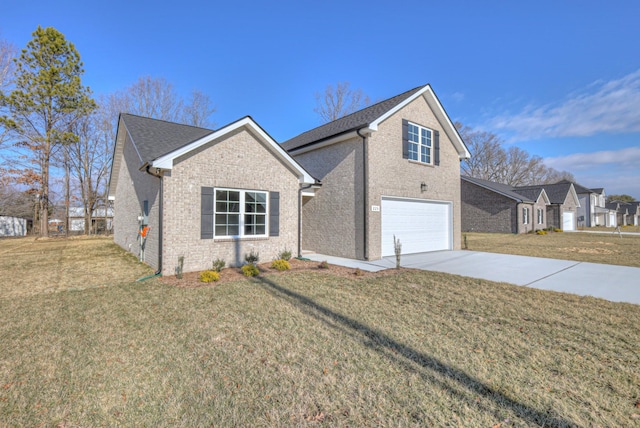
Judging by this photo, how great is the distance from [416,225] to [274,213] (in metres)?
6.30

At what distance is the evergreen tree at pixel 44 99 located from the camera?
19.4m

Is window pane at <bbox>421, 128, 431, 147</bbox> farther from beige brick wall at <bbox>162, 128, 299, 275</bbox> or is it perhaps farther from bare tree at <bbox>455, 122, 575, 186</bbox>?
bare tree at <bbox>455, 122, 575, 186</bbox>

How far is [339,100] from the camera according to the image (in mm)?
28469

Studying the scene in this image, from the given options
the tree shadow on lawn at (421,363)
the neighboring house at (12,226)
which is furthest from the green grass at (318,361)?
the neighboring house at (12,226)

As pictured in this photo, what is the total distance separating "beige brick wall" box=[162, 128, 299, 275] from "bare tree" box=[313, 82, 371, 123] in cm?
2000

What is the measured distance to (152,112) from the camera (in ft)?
86.5

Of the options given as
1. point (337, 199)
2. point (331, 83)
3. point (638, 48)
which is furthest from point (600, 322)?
point (331, 83)

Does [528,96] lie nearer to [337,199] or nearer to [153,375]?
[337,199]

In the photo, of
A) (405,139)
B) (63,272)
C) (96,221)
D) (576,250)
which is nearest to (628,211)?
(576,250)

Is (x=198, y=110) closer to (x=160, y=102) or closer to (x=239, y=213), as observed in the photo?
(x=160, y=102)

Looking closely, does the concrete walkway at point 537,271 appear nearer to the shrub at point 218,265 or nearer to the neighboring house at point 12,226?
the shrub at point 218,265

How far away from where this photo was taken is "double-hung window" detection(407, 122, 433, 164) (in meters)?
12.1

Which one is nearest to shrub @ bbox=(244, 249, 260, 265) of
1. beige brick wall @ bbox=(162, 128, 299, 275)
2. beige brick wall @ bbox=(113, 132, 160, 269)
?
beige brick wall @ bbox=(162, 128, 299, 275)

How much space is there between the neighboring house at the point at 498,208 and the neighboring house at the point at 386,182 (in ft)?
52.3
